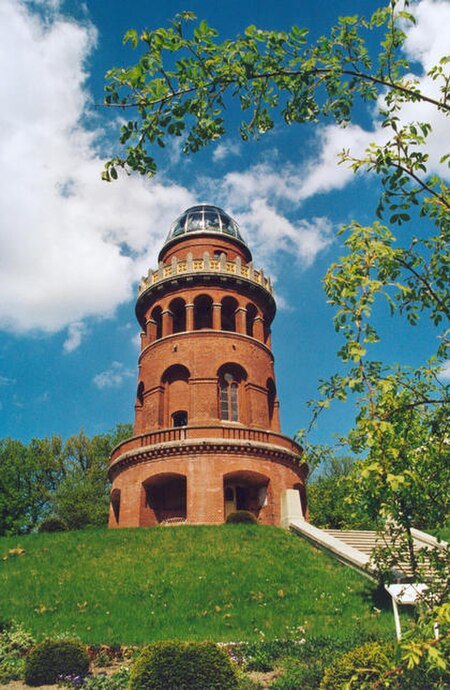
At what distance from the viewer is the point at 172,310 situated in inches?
1164

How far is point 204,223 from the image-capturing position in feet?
108

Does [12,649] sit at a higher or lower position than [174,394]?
lower

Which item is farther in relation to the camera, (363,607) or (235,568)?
(235,568)

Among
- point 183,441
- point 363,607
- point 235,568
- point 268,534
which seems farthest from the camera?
point 183,441

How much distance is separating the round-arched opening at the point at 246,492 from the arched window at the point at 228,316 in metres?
8.78

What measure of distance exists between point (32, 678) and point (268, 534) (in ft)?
36.7

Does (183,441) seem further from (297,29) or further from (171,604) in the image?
(297,29)

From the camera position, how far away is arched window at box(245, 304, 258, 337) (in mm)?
30016

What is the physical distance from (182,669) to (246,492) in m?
17.2

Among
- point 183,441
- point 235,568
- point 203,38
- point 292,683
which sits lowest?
point 292,683

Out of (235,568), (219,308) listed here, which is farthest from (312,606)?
(219,308)

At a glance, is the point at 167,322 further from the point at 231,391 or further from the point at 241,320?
the point at 231,391

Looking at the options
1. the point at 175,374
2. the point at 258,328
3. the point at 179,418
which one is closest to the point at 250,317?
the point at 258,328

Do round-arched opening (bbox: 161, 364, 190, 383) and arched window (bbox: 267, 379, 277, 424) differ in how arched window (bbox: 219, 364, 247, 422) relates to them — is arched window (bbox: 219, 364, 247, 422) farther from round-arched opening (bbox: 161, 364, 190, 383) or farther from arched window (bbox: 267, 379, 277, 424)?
arched window (bbox: 267, 379, 277, 424)
